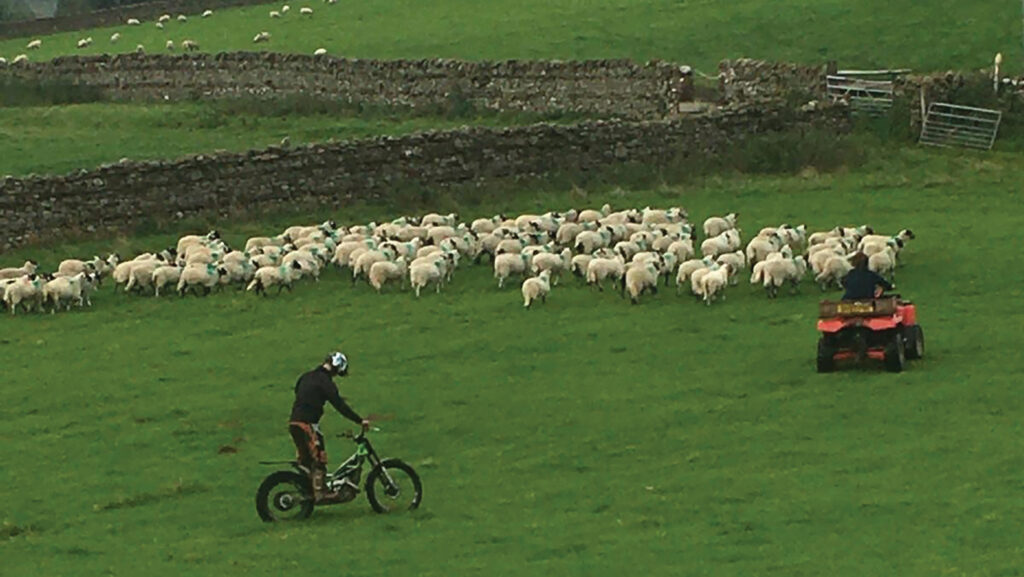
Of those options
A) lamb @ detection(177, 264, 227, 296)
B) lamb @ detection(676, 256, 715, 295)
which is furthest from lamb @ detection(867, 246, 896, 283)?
lamb @ detection(177, 264, 227, 296)

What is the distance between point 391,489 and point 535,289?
11.1 meters

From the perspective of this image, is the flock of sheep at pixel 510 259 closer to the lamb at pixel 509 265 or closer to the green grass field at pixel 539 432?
the lamb at pixel 509 265

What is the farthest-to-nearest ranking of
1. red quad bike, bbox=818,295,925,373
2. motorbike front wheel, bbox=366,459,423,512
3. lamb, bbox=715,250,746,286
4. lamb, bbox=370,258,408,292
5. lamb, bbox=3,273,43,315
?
lamb, bbox=370,258,408,292 < lamb, bbox=3,273,43,315 < lamb, bbox=715,250,746,286 < red quad bike, bbox=818,295,925,373 < motorbike front wheel, bbox=366,459,423,512

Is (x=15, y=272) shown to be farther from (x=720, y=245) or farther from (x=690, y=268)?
(x=720, y=245)

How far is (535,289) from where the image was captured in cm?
3206

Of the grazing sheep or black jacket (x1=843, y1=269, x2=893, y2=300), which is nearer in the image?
black jacket (x1=843, y1=269, x2=893, y2=300)

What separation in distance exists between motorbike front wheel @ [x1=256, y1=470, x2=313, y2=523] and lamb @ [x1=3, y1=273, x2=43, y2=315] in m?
13.6

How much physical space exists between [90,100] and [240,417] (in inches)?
1700

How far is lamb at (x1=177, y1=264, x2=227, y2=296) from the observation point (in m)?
34.5

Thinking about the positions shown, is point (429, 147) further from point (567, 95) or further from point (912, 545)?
point (912, 545)

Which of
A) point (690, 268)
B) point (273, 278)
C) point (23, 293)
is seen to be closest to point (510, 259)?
point (690, 268)

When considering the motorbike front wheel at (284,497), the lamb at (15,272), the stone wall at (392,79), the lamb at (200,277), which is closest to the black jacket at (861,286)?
the motorbike front wheel at (284,497)

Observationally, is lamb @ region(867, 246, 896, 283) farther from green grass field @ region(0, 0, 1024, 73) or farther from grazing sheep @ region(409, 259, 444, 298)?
green grass field @ region(0, 0, 1024, 73)

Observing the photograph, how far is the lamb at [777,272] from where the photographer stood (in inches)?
1249
